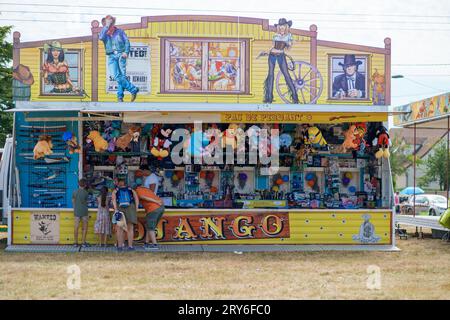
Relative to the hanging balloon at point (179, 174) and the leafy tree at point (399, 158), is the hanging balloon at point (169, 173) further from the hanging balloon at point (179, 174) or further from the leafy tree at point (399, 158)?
the leafy tree at point (399, 158)

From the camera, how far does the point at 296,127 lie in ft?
54.0

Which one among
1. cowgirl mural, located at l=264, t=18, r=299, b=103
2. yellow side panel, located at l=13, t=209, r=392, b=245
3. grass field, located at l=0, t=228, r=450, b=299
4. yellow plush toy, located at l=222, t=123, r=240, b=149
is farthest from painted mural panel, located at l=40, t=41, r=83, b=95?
cowgirl mural, located at l=264, t=18, r=299, b=103

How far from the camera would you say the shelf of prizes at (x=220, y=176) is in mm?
15234

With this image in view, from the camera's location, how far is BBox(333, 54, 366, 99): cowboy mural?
16.4 meters

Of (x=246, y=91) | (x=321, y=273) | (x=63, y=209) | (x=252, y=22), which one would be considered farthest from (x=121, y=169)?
(x=321, y=273)

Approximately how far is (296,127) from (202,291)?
7349mm

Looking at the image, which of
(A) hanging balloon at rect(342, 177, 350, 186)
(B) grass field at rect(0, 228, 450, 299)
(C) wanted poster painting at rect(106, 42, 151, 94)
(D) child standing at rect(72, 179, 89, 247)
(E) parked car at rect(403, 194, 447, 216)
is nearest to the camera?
(B) grass field at rect(0, 228, 450, 299)

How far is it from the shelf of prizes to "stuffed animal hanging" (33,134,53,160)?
0.02 meters

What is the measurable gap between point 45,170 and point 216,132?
4.14 m

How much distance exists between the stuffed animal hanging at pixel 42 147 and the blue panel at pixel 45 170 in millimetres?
564

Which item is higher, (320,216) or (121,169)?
(121,169)

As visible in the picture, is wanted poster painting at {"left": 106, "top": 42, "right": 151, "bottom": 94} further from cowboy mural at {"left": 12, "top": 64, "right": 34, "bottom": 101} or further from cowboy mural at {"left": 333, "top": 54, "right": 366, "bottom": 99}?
cowboy mural at {"left": 333, "top": 54, "right": 366, "bottom": 99}

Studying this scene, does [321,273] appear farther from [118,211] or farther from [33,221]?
[33,221]

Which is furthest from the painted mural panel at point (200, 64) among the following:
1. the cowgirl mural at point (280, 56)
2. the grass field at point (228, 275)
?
the grass field at point (228, 275)
